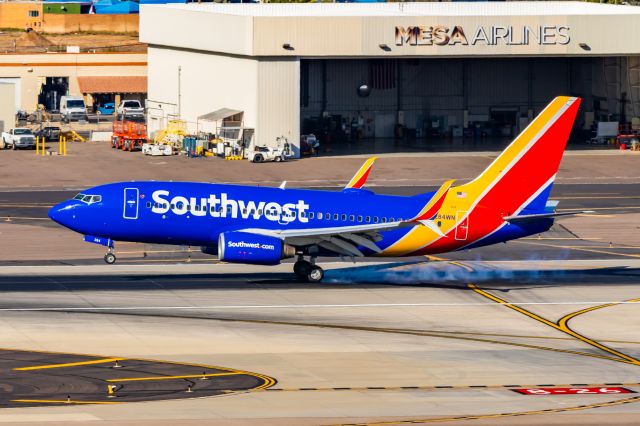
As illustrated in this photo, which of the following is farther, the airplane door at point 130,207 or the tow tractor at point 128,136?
the tow tractor at point 128,136

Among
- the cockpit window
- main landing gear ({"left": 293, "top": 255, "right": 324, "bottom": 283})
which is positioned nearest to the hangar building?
main landing gear ({"left": 293, "top": 255, "right": 324, "bottom": 283})

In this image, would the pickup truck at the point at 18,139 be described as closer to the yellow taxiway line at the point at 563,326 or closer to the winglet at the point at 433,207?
the winglet at the point at 433,207

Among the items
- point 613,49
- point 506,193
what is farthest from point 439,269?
point 613,49

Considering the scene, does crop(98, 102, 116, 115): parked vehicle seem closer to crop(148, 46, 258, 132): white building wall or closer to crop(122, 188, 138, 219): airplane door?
crop(148, 46, 258, 132): white building wall

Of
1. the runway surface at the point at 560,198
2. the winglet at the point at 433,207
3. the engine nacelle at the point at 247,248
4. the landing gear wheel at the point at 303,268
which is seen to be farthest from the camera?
the runway surface at the point at 560,198

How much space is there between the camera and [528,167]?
2781 inches

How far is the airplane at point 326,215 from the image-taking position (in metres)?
67.1

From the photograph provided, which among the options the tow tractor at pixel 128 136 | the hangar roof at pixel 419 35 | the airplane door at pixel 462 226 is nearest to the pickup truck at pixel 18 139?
the tow tractor at pixel 128 136

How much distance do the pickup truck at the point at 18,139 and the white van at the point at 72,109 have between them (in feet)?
96.5

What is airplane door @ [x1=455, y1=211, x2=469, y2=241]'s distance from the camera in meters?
70.2

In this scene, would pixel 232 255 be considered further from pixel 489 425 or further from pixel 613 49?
pixel 613 49

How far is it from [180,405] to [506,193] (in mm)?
29699

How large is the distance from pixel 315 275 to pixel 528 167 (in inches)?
485

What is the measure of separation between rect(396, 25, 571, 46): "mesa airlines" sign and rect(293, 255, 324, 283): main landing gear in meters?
63.1
